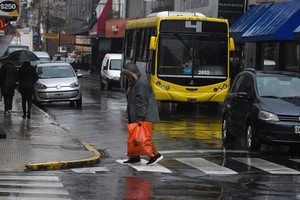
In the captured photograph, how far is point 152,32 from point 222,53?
251 centimetres

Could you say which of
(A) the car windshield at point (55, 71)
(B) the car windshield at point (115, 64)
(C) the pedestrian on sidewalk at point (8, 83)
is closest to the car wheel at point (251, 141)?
(C) the pedestrian on sidewalk at point (8, 83)

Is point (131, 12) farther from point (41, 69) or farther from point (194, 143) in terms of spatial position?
point (194, 143)

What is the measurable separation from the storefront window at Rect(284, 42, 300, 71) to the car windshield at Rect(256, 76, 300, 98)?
1571 cm

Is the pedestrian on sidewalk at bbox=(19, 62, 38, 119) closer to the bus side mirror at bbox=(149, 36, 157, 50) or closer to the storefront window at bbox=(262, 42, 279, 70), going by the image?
the bus side mirror at bbox=(149, 36, 157, 50)

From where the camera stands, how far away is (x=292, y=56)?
32.6m

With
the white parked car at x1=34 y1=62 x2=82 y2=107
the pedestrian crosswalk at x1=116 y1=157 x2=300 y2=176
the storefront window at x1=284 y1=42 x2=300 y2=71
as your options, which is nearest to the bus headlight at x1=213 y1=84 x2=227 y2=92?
the white parked car at x1=34 y1=62 x2=82 y2=107

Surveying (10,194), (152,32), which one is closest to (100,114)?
(152,32)

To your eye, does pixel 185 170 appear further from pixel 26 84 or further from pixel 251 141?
pixel 26 84

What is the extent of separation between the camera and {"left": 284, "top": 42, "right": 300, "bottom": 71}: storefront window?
1246 inches

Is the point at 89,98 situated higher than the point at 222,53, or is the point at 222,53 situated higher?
the point at 222,53

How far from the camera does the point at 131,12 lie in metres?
68.0

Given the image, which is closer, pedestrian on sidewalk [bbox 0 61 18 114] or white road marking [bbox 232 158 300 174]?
white road marking [bbox 232 158 300 174]

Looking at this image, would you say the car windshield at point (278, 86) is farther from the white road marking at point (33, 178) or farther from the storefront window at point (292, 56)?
the storefront window at point (292, 56)

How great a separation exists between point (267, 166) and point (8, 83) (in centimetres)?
1317
